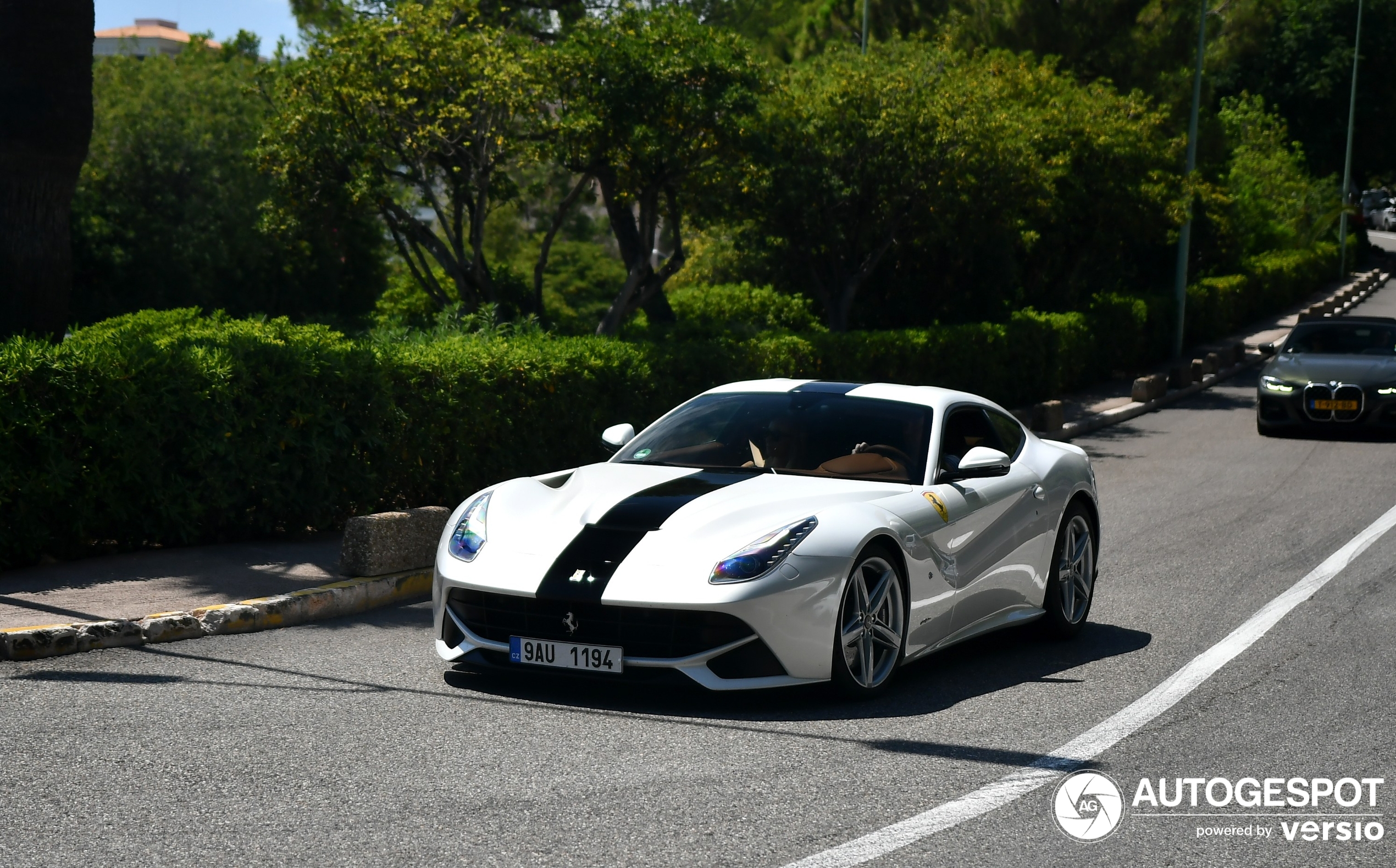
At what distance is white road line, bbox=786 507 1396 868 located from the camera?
4516 mm

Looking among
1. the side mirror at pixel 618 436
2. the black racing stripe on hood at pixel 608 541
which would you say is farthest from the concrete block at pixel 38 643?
the side mirror at pixel 618 436

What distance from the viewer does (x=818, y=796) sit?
5031mm

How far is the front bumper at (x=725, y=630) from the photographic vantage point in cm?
608

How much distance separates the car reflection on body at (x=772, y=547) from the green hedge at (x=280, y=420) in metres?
3.19

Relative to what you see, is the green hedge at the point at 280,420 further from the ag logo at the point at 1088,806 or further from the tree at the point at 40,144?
the ag logo at the point at 1088,806

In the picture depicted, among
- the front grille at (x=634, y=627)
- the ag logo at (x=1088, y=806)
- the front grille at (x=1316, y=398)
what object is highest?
the front grille at (x=634, y=627)

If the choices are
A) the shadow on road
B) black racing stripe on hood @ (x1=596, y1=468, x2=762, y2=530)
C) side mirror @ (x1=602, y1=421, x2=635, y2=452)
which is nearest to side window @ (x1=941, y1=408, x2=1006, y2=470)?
the shadow on road

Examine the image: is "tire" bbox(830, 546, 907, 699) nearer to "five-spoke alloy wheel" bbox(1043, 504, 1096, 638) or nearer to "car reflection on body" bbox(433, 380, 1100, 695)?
"car reflection on body" bbox(433, 380, 1100, 695)

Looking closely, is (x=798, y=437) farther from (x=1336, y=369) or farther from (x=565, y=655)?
(x=1336, y=369)

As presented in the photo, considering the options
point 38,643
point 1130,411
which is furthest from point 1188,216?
point 38,643

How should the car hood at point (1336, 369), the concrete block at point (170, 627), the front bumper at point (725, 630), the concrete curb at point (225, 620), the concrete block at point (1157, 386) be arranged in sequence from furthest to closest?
the concrete block at point (1157, 386), the car hood at point (1336, 369), the concrete block at point (170, 627), the concrete curb at point (225, 620), the front bumper at point (725, 630)

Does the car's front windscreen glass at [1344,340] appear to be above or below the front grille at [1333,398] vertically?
above

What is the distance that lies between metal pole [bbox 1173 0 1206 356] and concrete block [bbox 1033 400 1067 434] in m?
10.6

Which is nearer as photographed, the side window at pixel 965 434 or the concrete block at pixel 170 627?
the concrete block at pixel 170 627
